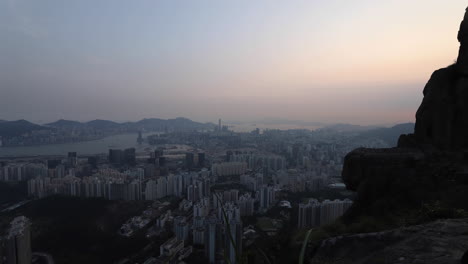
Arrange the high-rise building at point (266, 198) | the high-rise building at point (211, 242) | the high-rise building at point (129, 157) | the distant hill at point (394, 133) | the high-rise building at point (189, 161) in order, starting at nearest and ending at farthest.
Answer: the high-rise building at point (211, 242) < the high-rise building at point (266, 198) < the high-rise building at point (189, 161) < the high-rise building at point (129, 157) < the distant hill at point (394, 133)

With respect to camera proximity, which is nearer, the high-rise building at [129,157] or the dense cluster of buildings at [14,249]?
the dense cluster of buildings at [14,249]

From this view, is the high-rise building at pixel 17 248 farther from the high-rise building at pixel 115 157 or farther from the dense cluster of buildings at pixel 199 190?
the high-rise building at pixel 115 157

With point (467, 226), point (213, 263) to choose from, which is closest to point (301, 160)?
point (213, 263)

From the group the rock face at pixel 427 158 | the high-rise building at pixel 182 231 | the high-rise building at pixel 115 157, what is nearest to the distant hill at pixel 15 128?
the high-rise building at pixel 115 157

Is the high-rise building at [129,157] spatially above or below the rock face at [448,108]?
below

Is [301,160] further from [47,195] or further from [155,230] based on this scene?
[47,195]

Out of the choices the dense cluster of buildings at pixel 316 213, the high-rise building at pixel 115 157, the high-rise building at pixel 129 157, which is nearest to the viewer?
the dense cluster of buildings at pixel 316 213
